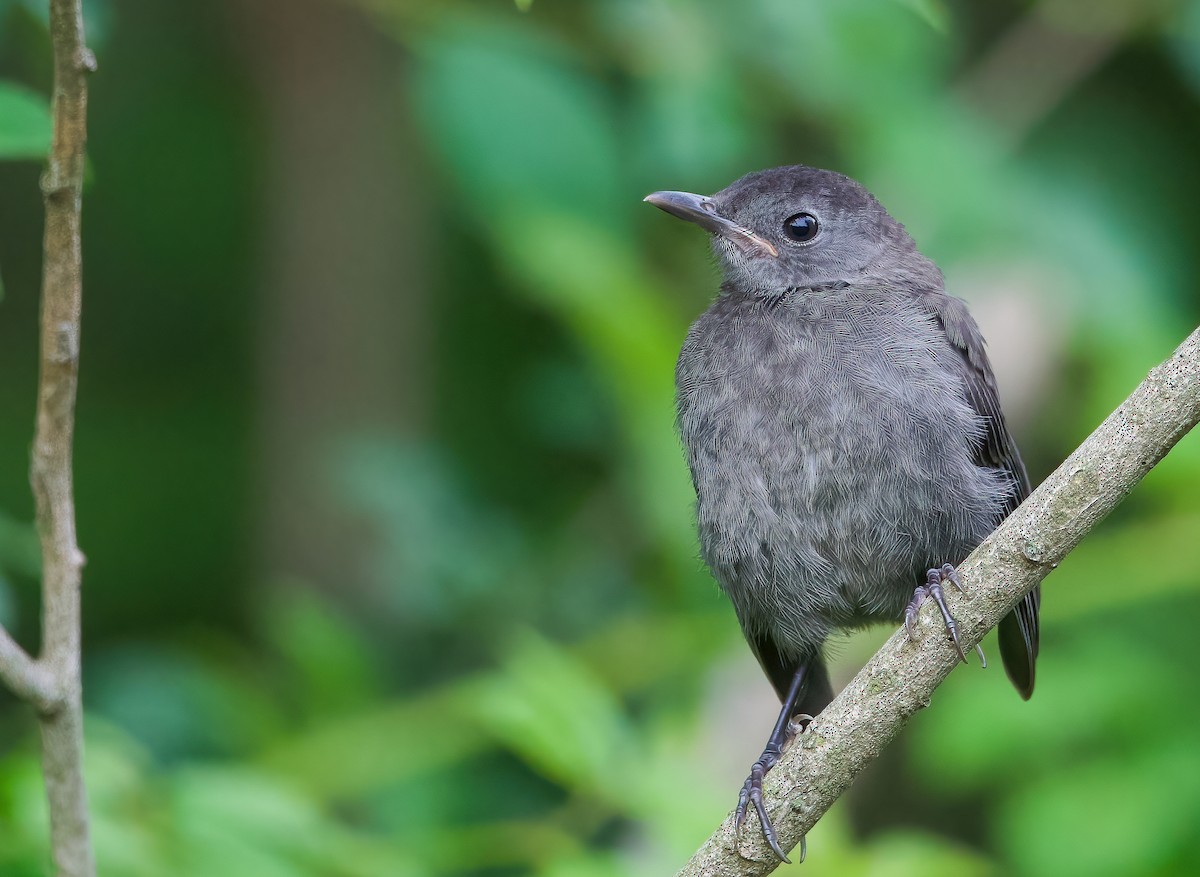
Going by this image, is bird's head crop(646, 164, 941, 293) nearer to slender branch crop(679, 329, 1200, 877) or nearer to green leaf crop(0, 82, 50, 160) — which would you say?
slender branch crop(679, 329, 1200, 877)

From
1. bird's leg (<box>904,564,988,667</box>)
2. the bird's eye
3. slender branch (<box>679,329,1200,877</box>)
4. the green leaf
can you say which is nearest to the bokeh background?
the green leaf

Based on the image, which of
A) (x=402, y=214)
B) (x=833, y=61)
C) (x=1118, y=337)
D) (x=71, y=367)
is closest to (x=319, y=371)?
(x=402, y=214)

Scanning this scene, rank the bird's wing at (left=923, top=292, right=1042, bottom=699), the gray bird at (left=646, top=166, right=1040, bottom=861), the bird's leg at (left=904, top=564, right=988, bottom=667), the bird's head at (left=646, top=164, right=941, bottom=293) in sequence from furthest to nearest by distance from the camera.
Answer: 1. the bird's head at (left=646, top=164, right=941, bottom=293)
2. the bird's wing at (left=923, top=292, right=1042, bottom=699)
3. the gray bird at (left=646, top=166, right=1040, bottom=861)
4. the bird's leg at (left=904, top=564, right=988, bottom=667)

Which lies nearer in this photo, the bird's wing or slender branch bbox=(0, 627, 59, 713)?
slender branch bbox=(0, 627, 59, 713)

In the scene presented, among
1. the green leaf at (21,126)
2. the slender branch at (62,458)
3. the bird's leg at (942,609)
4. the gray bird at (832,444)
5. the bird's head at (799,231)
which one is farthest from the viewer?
the bird's head at (799,231)

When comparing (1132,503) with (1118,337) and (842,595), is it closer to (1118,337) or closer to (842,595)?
(1118,337)

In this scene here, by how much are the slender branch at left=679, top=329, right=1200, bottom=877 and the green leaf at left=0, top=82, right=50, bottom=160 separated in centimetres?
161

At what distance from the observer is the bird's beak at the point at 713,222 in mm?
3852

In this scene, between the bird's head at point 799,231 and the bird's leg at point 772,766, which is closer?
the bird's leg at point 772,766

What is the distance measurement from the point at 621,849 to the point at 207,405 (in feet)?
13.6

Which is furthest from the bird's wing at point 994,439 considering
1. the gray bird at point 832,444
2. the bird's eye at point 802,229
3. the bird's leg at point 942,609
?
the bird's leg at point 942,609

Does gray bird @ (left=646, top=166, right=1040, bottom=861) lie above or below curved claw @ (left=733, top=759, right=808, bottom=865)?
above

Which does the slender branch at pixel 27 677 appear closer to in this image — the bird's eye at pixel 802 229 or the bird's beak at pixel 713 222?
the bird's beak at pixel 713 222

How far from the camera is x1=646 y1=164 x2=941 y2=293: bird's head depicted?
379cm
